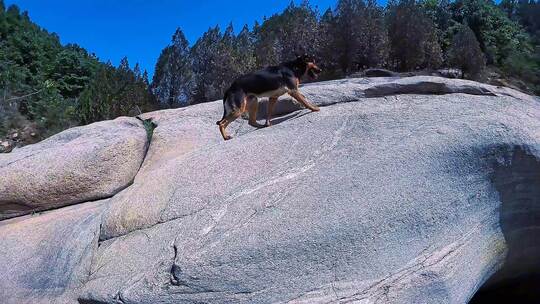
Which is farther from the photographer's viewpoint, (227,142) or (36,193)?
(36,193)

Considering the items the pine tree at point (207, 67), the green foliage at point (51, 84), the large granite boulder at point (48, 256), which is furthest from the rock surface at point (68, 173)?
the pine tree at point (207, 67)

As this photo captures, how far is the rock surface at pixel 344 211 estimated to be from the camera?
5.91 m

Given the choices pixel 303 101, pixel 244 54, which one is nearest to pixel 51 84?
pixel 244 54

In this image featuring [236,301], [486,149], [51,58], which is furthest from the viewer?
[51,58]

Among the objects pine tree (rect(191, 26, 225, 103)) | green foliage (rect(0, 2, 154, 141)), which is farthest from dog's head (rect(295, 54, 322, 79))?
green foliage (rect(0, 2, 154, 141))

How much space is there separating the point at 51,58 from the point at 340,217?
1297 inches

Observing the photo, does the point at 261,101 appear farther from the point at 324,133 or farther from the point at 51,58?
the point at 51,58

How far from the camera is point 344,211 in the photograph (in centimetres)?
618

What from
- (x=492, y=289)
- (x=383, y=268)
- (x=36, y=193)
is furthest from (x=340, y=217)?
(x=36, y=193)

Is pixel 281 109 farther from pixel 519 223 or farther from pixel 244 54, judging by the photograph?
pixel 244 54

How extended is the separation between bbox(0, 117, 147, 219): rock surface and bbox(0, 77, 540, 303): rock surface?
4.63 feet

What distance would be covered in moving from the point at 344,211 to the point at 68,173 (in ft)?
17.4

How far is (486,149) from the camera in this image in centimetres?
684

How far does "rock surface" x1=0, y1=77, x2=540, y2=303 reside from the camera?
591 centimetres
